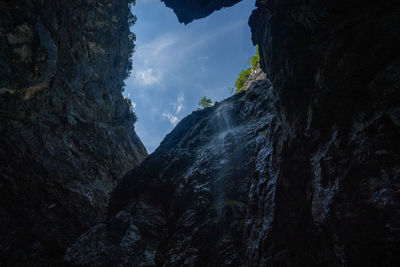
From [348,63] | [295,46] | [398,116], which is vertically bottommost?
[398,116]

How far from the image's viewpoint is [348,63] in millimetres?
4496

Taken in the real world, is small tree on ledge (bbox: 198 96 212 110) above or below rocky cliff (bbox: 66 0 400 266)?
above

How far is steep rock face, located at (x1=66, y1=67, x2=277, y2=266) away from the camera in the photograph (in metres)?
9.52

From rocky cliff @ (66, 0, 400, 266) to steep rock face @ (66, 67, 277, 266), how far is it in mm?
74

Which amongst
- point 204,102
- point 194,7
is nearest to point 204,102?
point 204,102

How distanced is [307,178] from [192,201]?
809 cm

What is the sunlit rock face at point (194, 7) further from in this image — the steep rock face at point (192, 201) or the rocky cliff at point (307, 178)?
the steep rock face at point (192, 201)

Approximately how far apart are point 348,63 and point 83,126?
26628mm

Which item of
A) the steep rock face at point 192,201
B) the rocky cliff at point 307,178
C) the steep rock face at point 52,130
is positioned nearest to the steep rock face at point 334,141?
the rocky cliff at point 307,178

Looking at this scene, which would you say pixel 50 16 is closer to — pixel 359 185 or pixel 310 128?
pixel 310 128

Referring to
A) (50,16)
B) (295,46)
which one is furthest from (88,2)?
(295,46)

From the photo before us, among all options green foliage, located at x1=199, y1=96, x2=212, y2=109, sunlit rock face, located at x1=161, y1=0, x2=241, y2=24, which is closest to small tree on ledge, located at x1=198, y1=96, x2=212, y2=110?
green foliage, located at x1=199, y1=96, x2=212, y2=109

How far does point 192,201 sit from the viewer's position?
12344 millimetres

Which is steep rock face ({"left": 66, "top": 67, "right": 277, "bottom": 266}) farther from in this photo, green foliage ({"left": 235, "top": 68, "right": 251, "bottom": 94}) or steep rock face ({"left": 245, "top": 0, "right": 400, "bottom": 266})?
green foliage ({"left": 235, "top": 68, "right": 251, "bottom": 94})
